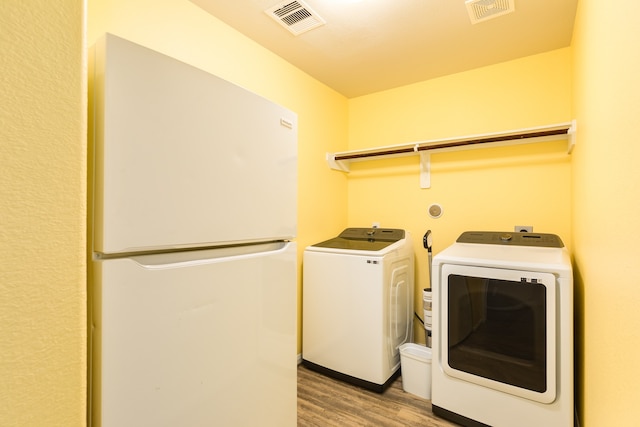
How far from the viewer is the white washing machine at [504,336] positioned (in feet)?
4.78

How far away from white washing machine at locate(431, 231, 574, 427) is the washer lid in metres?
0.53

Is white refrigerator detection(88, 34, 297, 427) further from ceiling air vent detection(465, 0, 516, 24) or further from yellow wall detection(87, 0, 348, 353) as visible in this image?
ceiling air vent detection(465, 0, 516, 24)

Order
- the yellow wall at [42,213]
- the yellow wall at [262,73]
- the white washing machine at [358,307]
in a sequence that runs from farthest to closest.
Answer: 1. the white washing machine at [358,307]
2. the yellow wall at [262,73]
3. the yellow wall at [42,213]

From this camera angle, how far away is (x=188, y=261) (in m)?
0.88

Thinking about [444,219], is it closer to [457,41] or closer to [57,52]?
[457,41]

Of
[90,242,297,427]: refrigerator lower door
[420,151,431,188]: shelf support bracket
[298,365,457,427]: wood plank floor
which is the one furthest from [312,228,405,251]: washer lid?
[90,242,297,427]: refrigerator lower door

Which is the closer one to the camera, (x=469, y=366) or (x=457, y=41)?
(x=469, y=366)

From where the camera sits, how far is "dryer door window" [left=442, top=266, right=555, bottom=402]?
148 centimetres

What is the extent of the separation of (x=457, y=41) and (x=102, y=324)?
2.39 m

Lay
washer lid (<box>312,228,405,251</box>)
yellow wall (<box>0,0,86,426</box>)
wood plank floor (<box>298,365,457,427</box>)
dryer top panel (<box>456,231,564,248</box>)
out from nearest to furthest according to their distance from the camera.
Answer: yellow wall (<box>0,0,86,426</box>), wood plank floor (<box>298,365,457,427</box>), dryer top panel (<box>456,231,564,248</box>), washer lid (<box>312,228,405,251</box>)

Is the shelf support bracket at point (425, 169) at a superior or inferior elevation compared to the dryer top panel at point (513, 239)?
superior

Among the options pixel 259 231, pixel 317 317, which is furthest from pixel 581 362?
pixel 259 231

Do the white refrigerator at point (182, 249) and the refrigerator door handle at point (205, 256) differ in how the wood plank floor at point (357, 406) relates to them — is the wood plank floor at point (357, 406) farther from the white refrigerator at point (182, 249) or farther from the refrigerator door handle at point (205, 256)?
the refrigerator door handle at point (205, 256)

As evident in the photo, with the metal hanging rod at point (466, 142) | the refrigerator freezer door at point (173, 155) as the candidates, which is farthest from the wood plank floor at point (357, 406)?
the metal hanging rod at point (466, 142)
